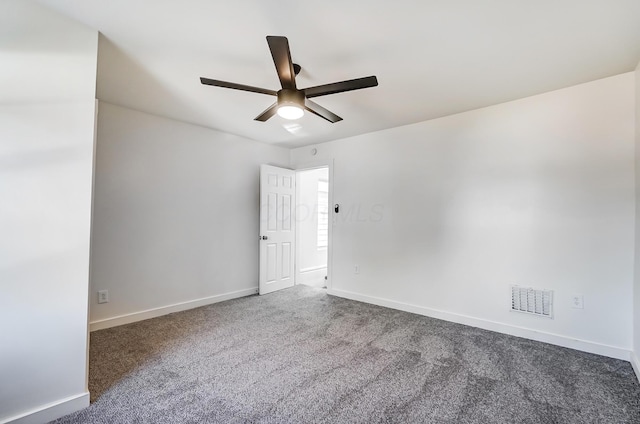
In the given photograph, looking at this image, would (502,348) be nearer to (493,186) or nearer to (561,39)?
(493,186)

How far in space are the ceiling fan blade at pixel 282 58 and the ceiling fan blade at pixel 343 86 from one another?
0.50ft

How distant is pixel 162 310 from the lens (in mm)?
3441

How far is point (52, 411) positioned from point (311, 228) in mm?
4350

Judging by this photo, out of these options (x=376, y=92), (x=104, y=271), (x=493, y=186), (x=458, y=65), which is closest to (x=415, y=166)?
(x=493, y=186)

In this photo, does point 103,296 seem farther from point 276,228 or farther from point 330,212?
point 330,212

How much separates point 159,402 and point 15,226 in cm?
134

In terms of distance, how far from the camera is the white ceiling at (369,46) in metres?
1.69

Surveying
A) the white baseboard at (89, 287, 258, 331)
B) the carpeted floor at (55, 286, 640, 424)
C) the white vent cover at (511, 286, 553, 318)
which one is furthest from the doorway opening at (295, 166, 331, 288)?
the white vent cover at (511, 286, 553, 318)

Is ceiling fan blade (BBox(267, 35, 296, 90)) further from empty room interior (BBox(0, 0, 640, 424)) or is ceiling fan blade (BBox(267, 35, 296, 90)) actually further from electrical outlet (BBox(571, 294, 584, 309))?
electrical outlet (BBox(571, 294, 584, 309))

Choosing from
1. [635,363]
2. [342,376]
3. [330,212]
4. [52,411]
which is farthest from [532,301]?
[52,411]

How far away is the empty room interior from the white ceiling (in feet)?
0.07

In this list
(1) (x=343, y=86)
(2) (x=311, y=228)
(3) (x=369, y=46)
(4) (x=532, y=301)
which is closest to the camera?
(1) (x=343, y=86)

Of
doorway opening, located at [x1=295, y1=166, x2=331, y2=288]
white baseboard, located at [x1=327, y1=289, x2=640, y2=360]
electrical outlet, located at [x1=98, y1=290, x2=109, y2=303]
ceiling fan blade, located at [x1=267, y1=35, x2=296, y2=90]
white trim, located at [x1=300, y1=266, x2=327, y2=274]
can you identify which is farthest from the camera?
white trim, located at [x1=300, y1=266, x2=327, y2=274]

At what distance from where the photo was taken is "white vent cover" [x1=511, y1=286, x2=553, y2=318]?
8.98 ft
